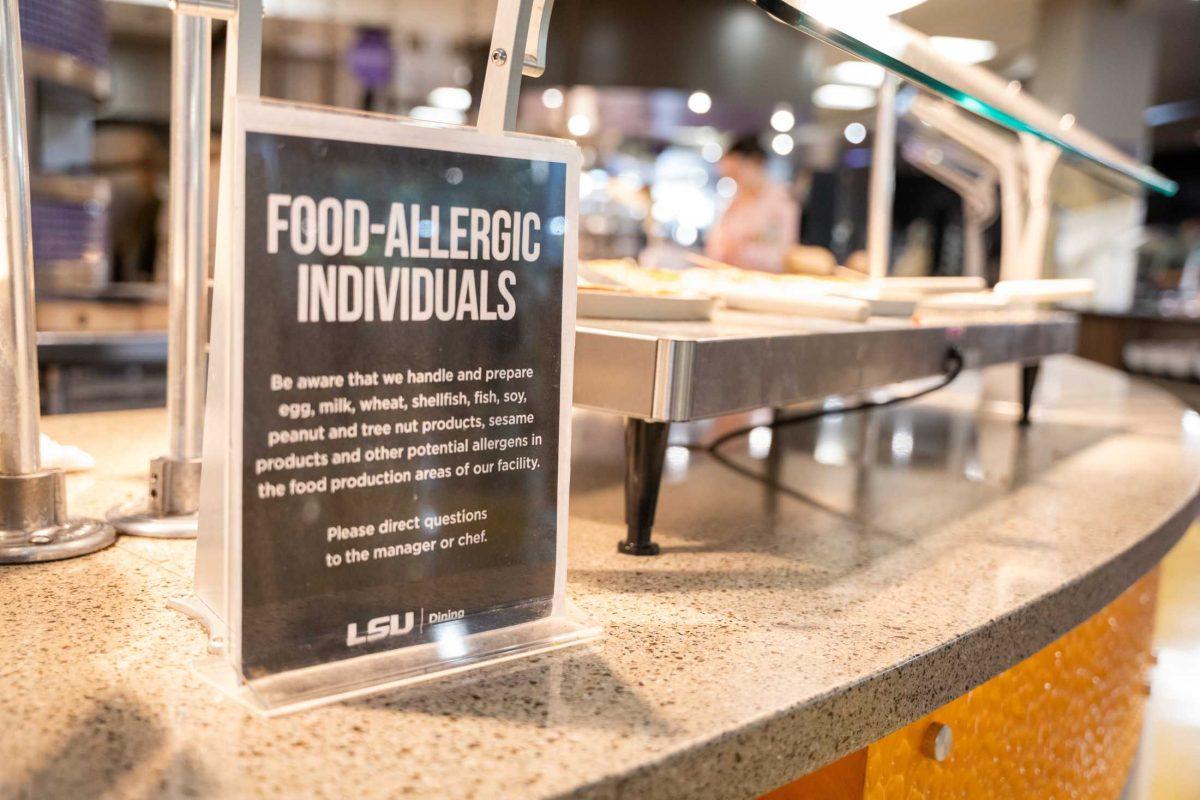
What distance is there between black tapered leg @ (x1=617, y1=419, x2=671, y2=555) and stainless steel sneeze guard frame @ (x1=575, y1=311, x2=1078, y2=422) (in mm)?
68

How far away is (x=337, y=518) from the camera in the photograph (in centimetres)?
60

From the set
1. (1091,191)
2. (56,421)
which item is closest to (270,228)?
(56,421)

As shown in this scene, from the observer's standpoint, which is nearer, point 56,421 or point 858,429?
point 56,421

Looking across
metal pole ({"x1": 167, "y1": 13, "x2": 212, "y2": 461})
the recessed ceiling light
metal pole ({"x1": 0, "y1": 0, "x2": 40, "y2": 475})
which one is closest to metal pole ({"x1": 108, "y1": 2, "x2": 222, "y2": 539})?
metal pole ({"x1": 167, "y1": 13, "x2": 212, "y2": 461})

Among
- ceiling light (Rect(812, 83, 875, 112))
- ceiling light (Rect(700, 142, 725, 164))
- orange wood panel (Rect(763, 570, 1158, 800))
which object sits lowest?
orange wood panel (Rect(763, 570, 1158, 800))

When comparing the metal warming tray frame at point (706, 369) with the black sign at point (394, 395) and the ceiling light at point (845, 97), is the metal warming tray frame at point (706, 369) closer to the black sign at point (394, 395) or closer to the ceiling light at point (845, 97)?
the black sign at point (394, 395)

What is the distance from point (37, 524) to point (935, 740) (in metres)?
0.77

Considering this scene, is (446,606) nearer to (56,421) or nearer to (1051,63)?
(56,421)

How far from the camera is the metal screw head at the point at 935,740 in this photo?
2.63ft

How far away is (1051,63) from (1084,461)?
6.00 metres

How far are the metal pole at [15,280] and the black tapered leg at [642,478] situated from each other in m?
0.51

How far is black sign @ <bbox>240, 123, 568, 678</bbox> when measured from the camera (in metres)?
0.57

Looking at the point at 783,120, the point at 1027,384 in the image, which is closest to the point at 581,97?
the point at 783,120

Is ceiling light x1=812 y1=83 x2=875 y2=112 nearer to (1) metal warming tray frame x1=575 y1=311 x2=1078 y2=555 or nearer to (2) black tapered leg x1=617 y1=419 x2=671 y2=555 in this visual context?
(1) metal warming tray frame x1=575 y1=311 x2=1078 y2=555
